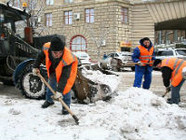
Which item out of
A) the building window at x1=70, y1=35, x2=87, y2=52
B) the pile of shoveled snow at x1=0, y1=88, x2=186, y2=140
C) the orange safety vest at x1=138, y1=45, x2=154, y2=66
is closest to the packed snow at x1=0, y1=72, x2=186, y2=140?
the pile of shoveled snow at x1=0, y1=88, x2=186, y2=140

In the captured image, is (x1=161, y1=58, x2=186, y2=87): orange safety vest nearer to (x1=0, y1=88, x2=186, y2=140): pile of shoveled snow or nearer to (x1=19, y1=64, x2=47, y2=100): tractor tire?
(x1=0, y1=88, x2=186, y2=140): pile of shoveled snow

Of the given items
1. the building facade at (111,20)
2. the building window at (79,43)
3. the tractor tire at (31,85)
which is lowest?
the tractor tire at (31,85)

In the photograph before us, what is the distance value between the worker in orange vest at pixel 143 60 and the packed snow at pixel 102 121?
113 cm

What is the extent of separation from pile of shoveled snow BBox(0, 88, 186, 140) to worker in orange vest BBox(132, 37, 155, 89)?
3.99 ft

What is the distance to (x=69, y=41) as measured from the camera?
934 inches

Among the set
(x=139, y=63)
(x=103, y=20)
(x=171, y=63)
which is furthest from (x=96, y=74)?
(x=103, y=20)

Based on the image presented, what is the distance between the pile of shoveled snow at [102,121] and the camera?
9.19 feet

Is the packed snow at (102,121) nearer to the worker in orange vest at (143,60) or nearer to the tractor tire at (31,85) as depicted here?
the tractor tire at (31,85)

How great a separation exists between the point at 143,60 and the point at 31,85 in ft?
9.09

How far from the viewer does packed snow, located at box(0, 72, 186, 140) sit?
9.19 ft

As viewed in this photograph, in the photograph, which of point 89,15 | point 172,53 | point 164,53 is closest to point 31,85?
point 172,53

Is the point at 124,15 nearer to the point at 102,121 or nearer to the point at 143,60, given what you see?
the point at 143,60

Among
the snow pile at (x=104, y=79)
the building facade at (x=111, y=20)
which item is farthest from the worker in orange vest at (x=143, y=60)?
the building facade at (x=111, y=20)

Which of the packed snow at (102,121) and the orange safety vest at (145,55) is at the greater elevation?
the orange safety vest at (145,55)
